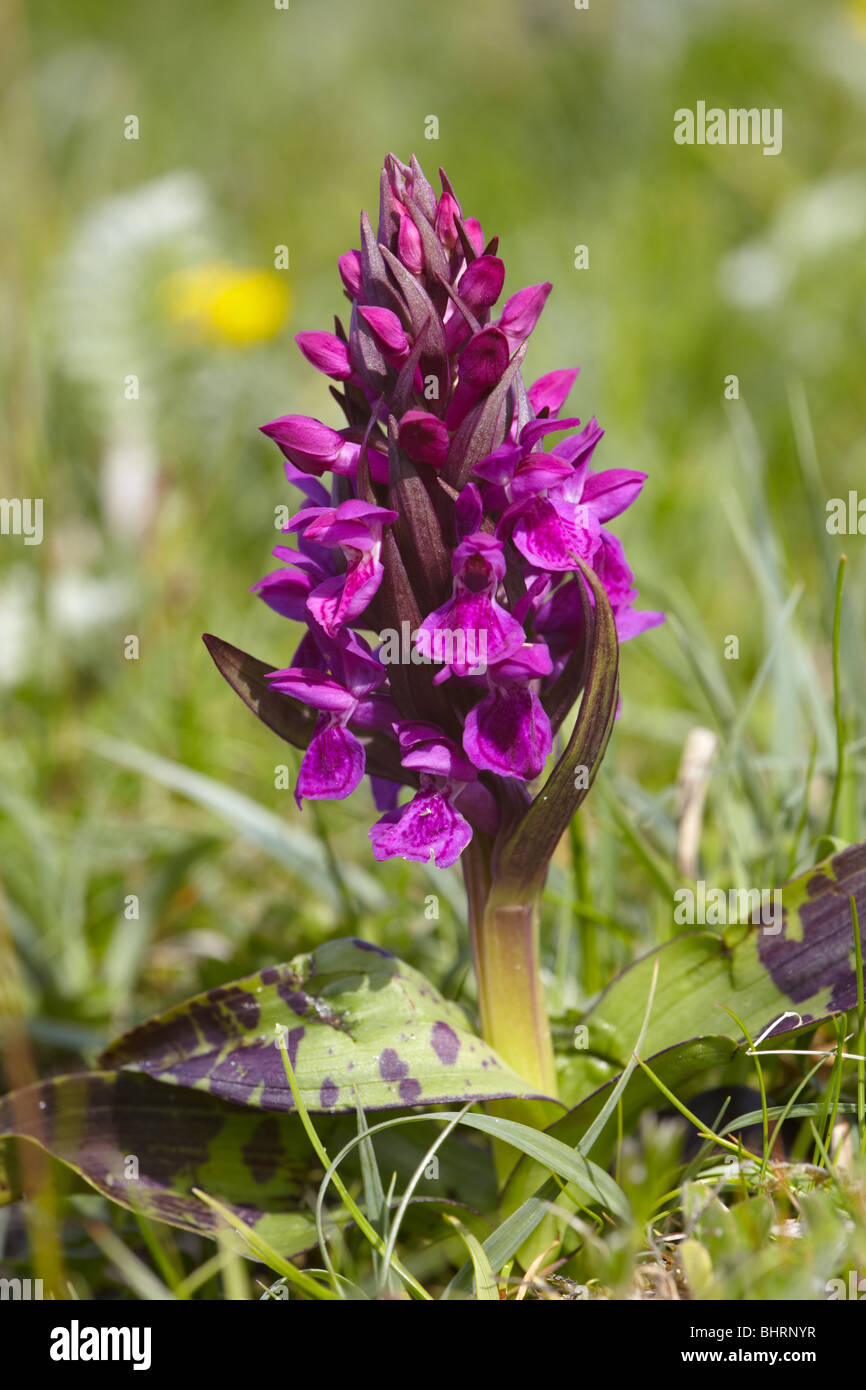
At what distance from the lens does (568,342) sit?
4.85 metres

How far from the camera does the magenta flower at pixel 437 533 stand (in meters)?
1.38

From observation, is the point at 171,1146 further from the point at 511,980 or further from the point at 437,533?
the point at 437,533

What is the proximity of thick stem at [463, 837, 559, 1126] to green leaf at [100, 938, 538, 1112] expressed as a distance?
6 centimetres

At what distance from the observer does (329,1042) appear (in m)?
1.52

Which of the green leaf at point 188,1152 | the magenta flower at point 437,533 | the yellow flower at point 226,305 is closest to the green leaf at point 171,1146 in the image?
the green leaf at point 188,1152

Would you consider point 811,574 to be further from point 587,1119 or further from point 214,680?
point 587,1119

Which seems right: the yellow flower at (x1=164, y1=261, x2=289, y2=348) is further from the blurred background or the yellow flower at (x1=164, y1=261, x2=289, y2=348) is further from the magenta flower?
the magenta flower

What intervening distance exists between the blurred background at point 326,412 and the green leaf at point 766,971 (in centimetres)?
29

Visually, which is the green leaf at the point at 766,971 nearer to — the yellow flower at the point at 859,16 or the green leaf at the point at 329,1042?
the green leaf at the point at 329,1042

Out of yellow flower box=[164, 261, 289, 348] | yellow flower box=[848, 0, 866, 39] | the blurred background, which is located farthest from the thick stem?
yellow flower box=[848, 0, 866, 39]

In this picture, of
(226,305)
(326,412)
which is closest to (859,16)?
(326,412)
